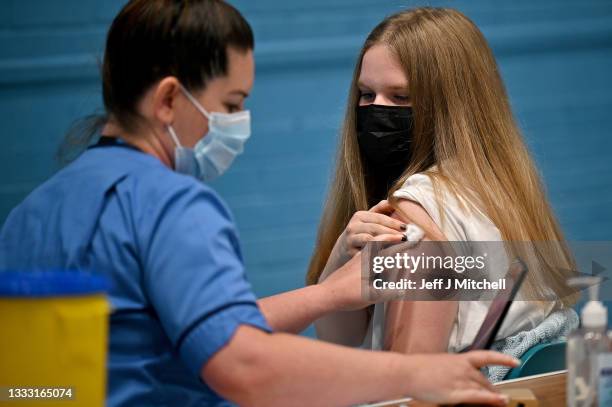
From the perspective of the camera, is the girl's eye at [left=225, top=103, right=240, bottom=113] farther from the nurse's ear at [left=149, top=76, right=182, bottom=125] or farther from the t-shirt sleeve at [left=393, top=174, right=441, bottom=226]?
the t-shirt sleeve at [left=393, top=174, right=441, bottom=226]

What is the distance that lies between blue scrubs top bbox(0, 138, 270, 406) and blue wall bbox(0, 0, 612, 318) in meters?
2.30

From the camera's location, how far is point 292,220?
4.01 m

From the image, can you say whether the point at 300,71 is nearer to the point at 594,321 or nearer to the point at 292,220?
the point at 292,220

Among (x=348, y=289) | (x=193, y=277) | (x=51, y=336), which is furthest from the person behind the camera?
(x=348, y=289)

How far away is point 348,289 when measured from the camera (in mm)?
1700

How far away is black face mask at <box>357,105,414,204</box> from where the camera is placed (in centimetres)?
200

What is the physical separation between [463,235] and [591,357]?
0.52 m

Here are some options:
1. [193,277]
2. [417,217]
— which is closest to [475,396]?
[193,277]

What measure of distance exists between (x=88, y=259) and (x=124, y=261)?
6 cm

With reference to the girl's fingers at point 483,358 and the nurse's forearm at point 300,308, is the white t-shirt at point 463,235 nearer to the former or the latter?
the nurse's forearm at point 300,308

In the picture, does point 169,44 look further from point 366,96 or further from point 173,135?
point 366,96

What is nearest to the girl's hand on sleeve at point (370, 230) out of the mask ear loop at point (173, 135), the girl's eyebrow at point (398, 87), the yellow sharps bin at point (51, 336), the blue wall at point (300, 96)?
the girl's eyebrow at point (398, 87)

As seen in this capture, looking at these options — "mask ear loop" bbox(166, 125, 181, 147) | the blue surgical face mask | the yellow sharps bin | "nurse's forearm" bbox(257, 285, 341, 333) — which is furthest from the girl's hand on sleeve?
the yellow sharps bin

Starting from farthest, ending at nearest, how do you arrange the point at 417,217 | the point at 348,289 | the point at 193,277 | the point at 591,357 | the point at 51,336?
the point at 417,217
the point at 348,289
the point at 591,357
the point at 193,277
the point at 51,336
